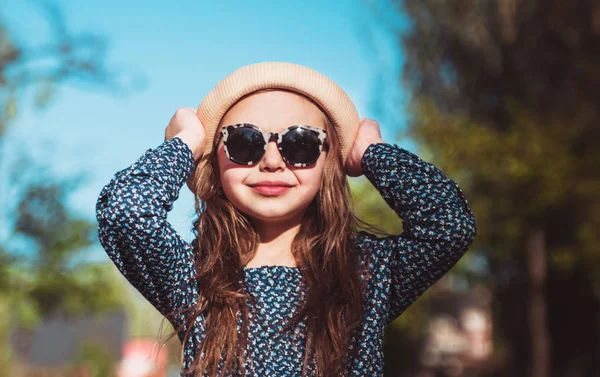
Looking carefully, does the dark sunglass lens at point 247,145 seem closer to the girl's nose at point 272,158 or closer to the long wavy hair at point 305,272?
the girl's nose at point 272,158

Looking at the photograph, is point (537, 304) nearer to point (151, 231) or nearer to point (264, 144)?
point (264, 144)

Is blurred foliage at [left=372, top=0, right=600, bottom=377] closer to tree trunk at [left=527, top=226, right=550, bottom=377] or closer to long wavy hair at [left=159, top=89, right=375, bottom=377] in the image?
tree trunk at [left=527, top=226, right=550, bottom=377]

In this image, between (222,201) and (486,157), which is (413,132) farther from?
(222,201)

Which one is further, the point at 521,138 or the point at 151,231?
the point at 521,138

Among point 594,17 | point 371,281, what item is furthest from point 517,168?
point 371,281

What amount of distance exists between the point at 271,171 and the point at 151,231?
1.34 feet

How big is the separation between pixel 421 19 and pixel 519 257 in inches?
244

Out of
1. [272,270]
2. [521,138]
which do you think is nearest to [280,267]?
[272,270]

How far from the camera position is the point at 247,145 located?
2.19 metres

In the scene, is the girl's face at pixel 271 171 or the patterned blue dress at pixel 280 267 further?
the girl's face at pixel 271 171

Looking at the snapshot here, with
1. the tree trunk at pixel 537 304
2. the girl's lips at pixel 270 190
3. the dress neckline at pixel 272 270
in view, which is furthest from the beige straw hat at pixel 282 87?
the tree trunk at pixel 537 304

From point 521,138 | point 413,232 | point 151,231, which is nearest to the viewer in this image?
point 151,231

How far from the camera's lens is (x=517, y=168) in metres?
12.1

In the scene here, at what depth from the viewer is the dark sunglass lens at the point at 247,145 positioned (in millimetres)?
2182
